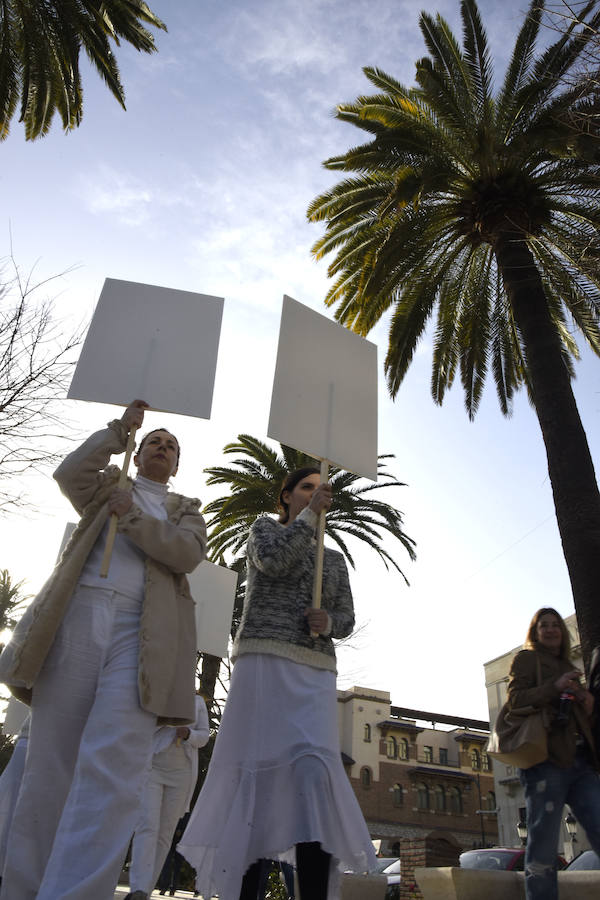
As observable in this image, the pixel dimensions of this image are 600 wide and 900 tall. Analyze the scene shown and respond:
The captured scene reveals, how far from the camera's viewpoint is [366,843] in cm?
294

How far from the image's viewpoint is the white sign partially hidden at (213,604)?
841cm

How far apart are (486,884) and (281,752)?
109 inches

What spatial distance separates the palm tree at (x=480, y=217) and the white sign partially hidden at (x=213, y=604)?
399 cm

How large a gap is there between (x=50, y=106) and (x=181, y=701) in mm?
11010

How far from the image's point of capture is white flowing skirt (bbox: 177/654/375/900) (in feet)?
9.42

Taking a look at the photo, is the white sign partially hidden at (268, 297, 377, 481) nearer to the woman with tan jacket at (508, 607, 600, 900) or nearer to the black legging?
the woman with tan jacket at (508, 607, 600, 900)

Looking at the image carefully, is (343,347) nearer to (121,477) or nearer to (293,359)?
(293,359)

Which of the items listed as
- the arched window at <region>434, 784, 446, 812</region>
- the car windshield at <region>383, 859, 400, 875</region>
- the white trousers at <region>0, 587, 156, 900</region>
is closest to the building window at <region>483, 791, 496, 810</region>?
the arched window at <region>434, 784, 446, 812</region>

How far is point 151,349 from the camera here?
3.91 meters

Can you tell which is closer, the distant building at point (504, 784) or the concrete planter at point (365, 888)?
the concrete planter at point (365, 888)

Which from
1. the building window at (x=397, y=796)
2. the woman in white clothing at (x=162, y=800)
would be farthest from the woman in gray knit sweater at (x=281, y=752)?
the building window at (x=397, y=796)

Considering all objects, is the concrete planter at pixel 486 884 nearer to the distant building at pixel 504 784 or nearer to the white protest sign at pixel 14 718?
the white protest sign at pixel 14 718

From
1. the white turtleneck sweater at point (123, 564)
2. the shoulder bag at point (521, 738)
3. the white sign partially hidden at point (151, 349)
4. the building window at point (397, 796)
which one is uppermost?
the building window at point (397, 796)

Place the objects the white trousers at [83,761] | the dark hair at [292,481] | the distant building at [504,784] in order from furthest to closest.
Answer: the distant building at [504,784], the dark hair at [292,481], the white trousers at [83,761]
